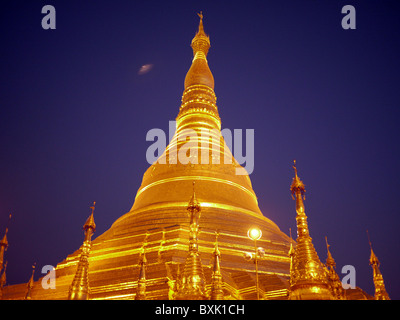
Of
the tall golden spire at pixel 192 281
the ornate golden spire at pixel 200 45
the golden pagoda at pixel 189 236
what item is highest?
the ornate golden spire at pixel 200 45

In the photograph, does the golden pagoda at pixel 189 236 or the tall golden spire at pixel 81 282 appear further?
the golden pagoda at pixel 189 236

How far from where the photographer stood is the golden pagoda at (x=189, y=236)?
13852mm

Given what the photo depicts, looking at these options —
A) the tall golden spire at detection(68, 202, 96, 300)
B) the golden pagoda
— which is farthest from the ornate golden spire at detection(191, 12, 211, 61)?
the tall golden spire at detection(68, 202, 96, 300)

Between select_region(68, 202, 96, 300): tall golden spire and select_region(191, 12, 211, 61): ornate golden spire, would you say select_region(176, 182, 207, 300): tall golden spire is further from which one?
select_region(191, 12, 211, 61): ornate golden spire

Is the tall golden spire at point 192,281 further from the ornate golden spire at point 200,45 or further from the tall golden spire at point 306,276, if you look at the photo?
the ornate golden spire at point 200,45

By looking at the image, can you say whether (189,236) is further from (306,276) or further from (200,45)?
(200,45)

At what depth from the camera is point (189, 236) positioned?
33.9ft

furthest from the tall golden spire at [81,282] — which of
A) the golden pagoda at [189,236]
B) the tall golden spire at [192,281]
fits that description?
the tall golden spire at [192,281]

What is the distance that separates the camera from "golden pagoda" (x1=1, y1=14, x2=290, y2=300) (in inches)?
545

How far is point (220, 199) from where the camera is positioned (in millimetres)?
21250

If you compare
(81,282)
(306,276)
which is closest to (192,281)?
(306,276)
